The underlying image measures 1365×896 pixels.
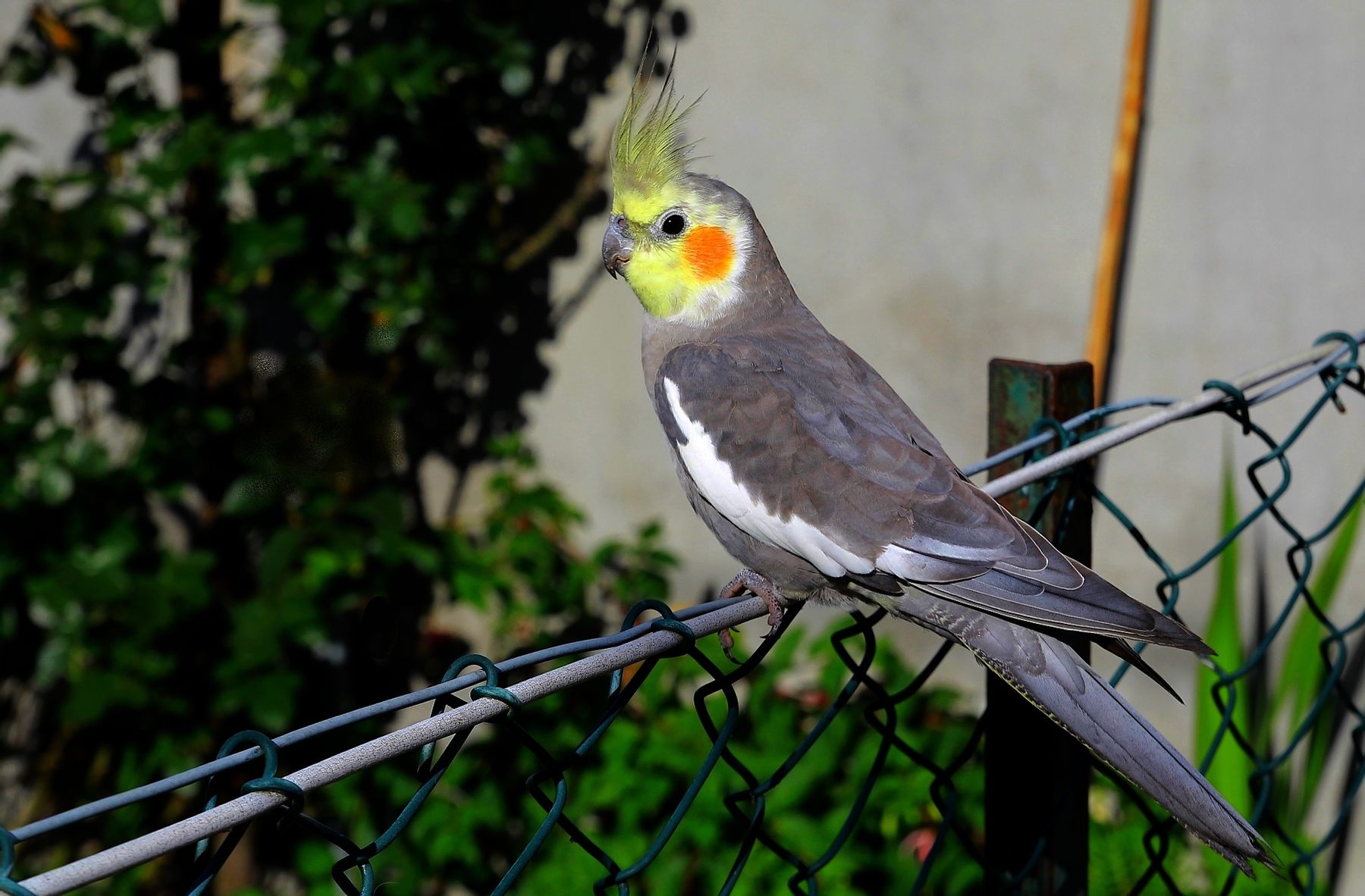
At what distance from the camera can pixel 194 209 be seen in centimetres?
338

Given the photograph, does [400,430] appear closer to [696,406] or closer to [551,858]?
[551,858]

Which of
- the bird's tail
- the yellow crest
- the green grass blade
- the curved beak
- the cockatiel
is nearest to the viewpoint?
the bird's tail

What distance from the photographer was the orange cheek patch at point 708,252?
7.61 ft

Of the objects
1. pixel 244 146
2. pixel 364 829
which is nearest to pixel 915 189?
pixel 244 146

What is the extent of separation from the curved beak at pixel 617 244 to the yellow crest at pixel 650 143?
0.06 meters

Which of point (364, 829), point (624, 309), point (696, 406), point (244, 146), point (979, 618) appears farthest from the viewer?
point (624, 309)

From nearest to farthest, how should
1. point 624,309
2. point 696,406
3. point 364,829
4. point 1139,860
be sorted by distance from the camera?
point 696,406
point 1139,860
point 364,829
point 624,309

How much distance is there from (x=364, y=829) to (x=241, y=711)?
48 centimetres

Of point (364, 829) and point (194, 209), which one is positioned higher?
point (194, 209)

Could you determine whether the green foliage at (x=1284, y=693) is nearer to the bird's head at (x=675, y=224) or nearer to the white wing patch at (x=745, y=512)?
the bird's head at (x=675, y=224)

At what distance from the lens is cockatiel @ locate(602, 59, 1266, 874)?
4.70 ft

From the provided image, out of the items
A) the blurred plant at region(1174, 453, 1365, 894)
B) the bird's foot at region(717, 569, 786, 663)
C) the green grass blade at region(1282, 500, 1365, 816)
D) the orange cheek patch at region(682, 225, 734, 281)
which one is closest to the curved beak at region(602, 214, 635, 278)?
the orange cheek patch at region(682, 225, 734, 281)

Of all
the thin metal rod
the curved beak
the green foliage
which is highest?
the curved beak

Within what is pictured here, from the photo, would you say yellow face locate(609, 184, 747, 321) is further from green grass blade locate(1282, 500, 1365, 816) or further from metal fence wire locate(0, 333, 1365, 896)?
green grass blade locate(1282, 500, 1365, 816)
